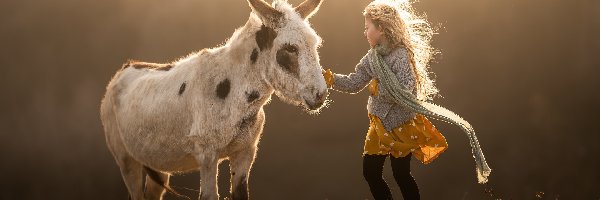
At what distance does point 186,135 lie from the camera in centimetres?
684

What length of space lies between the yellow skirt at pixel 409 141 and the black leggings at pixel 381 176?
0.07 meters

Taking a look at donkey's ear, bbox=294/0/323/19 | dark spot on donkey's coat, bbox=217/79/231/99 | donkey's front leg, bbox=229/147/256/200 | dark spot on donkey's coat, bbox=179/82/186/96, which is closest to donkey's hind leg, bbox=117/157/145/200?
dark spot on donkey's coat, bbox=179/82/186/96

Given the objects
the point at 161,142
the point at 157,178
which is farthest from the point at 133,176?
the point at 161,142

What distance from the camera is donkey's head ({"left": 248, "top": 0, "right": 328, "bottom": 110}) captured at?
19.7 ft

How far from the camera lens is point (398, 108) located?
6.46 metres

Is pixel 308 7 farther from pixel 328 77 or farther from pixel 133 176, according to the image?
pixel 133 176

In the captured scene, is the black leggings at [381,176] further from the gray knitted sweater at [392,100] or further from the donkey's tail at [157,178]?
the donkey's tail at [157,178]

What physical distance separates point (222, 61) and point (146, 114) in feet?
4.59

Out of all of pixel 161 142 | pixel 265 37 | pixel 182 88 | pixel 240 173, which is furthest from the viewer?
pixel 161 142

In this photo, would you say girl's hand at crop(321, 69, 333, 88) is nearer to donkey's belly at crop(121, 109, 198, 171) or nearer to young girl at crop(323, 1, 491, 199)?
young girl at crop(323, 1, 491, 199)

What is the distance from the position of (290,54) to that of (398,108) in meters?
1.11

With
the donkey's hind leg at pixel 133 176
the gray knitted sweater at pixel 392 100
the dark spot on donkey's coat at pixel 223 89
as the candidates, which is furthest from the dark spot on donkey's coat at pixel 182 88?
the donkey's hind leg at pixel 133 176

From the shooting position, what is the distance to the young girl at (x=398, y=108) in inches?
251

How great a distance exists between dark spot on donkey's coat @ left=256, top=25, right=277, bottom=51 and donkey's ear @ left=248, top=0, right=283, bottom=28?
0.07 m
